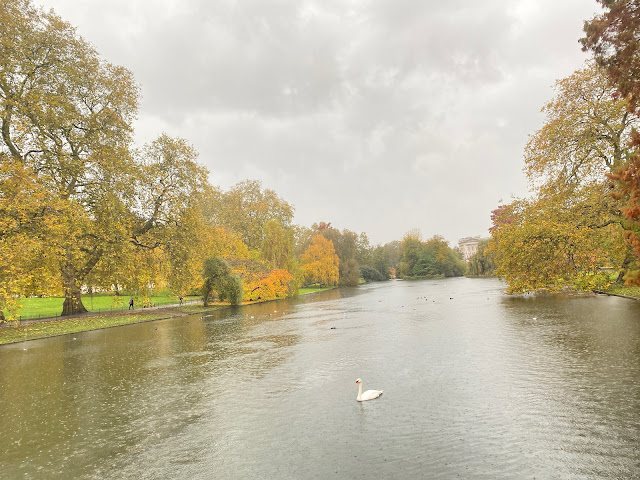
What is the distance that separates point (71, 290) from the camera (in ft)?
102

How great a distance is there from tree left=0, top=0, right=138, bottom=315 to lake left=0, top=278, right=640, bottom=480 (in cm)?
1166

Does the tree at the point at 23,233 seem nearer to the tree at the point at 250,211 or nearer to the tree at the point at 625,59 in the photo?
the tree at the point at 625,59

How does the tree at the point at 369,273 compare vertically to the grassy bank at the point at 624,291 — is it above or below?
above

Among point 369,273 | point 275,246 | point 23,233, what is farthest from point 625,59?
point 369,273

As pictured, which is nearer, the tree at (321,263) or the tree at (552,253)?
the tree at (552,253)

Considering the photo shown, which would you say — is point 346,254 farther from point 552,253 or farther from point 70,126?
point 552,253

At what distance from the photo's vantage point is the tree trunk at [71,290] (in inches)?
A: 1219

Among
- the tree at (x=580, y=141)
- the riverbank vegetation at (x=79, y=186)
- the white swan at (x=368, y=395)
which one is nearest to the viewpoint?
the white swan at (x=368, y=395)

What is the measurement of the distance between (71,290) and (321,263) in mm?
54169

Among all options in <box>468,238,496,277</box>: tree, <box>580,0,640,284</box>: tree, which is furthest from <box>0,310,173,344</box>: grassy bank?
<box>468,238,496,277</box>: tree

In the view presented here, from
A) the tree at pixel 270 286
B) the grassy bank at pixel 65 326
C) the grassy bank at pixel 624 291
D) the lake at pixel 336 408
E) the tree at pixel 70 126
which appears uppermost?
the tree at pixel 70 126

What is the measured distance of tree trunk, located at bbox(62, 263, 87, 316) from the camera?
1219 inches

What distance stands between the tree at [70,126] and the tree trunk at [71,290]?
0.24 ft

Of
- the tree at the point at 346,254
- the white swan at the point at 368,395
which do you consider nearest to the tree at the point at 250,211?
the tree at the point at 346,254
